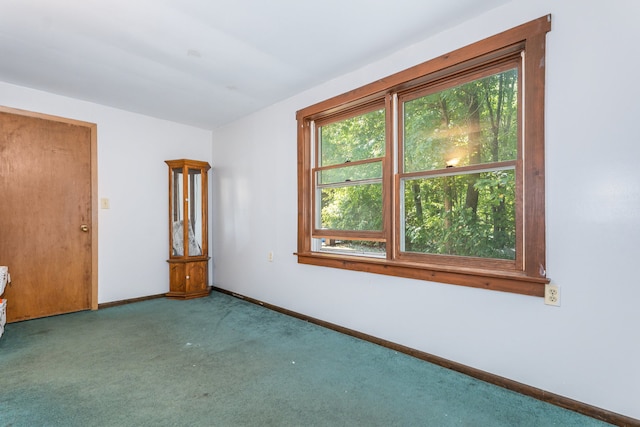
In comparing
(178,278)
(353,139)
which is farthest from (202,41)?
(178,278)

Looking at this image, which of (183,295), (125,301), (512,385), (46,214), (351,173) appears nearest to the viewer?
(512,385)

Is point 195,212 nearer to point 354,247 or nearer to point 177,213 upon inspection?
point 177,213

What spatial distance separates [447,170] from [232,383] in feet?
6.59

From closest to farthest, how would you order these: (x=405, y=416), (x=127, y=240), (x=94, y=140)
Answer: (x=405, y=416) < (x=94, y=140) < (x=127, y=240)

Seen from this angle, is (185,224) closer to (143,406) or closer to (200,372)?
(200,372)

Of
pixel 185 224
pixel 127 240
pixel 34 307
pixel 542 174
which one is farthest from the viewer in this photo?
pixel 185 224

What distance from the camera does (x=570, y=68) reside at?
1.73m

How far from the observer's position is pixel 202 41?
2324 millimetres

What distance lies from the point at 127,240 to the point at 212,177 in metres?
1.38

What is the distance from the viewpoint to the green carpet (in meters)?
1.65

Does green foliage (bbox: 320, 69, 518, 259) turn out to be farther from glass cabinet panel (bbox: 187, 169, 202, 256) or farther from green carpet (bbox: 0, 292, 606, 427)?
glass cabinet panel (bbox: 187, 169, 202, 256)

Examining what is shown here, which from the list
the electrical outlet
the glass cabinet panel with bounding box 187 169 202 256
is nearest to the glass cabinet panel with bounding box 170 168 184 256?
the glass cabinet panel with bounding box 187 169 202 256

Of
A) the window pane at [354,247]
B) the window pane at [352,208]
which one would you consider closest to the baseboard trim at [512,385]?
the window pane at [354,247]

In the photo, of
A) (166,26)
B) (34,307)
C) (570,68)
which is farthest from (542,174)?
(34,307)
